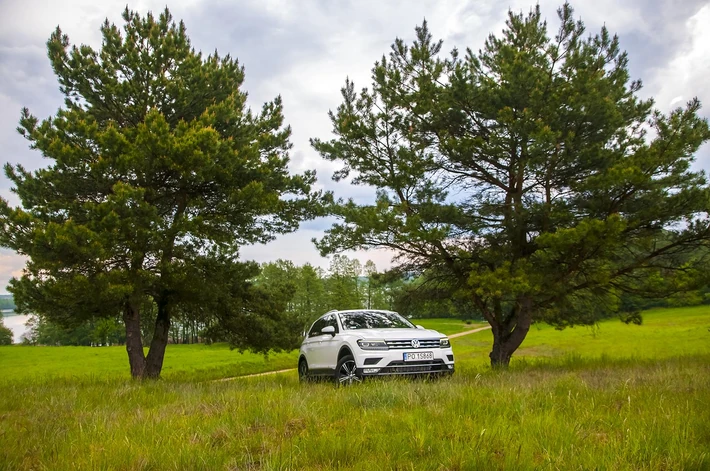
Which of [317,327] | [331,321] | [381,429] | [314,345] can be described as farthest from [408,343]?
[381,429]

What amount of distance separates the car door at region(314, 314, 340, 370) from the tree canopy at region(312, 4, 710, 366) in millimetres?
3805

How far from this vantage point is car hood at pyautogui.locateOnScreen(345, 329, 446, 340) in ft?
29.8

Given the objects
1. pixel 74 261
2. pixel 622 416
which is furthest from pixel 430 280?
pixel 622 416

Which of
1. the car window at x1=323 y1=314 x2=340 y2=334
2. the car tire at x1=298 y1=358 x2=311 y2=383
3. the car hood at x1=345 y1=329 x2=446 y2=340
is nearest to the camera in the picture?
the car hood at x1=345 y1=329 x2=446 y2=340

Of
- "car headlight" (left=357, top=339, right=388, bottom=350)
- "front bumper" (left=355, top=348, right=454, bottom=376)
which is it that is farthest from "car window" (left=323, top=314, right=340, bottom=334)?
"front bumper" (left=355, top=348, right=454, bottom=376)

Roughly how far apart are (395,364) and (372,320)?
6.47ft

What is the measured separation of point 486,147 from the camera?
45.3 ft

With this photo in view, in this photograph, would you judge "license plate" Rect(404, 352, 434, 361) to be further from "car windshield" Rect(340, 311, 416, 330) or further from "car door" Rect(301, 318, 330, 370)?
"car door" Rect(301, 318, 330, 370)

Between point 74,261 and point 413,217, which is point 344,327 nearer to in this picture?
point 413,217

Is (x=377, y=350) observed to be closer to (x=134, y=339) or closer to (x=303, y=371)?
(x=303, y=371)

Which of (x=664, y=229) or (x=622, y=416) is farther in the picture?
(x=664, y=229)

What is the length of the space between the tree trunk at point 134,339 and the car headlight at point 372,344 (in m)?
8.56

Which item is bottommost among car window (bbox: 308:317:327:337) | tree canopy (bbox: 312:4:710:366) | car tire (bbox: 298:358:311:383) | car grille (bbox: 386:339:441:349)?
car tire (bbox: 298:358:311:383)

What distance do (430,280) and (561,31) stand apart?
9.11 meters
